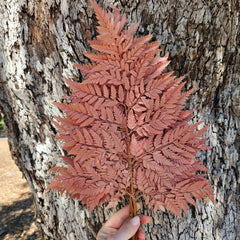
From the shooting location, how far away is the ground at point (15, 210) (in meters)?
3.00

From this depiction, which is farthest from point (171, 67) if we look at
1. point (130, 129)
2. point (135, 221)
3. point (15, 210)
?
point (15, 210)

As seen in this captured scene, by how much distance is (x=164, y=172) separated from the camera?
909mm

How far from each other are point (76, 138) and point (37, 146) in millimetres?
516

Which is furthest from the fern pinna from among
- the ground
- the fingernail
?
the ground

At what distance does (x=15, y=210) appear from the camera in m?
3.52

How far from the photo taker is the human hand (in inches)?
38.3

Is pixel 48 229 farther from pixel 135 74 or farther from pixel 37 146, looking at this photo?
pixel 135 74

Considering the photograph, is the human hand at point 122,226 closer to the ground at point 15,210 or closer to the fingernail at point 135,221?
the fingernail at point 135,221

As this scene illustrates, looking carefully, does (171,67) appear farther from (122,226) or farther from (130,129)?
(122,226)

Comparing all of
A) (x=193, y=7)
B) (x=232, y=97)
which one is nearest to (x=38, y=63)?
(x=193, y=7)

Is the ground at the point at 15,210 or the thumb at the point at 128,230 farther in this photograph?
the ground at the point at 15,210

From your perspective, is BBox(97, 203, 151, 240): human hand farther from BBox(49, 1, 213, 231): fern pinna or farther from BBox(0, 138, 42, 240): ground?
BBox(0, 138, 42, 240): ground

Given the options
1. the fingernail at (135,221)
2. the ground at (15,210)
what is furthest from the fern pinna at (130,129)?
the ground at (15,210)

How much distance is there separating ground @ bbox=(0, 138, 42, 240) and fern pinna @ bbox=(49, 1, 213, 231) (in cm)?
191
